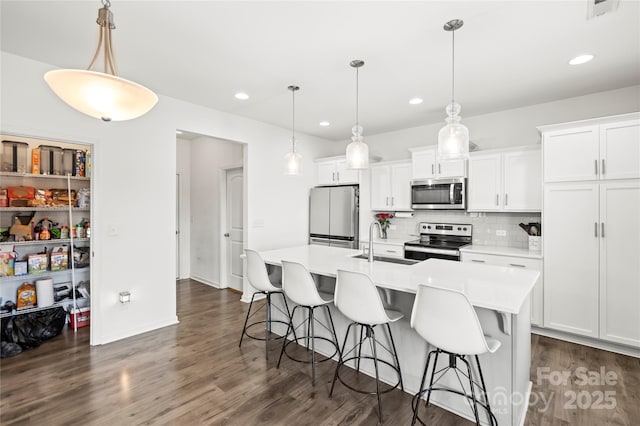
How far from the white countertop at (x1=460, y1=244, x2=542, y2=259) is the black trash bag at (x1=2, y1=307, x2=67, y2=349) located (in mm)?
4590

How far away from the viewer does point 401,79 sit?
3123 mm

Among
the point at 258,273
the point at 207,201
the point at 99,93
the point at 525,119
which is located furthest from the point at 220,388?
the point at 525,119

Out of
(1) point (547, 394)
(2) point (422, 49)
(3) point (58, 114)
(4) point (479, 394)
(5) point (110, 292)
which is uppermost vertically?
(2) point (422, 49)

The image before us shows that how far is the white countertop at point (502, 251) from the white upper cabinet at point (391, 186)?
105 cm

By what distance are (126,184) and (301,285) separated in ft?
7.44

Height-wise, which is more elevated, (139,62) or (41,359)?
(139,62)

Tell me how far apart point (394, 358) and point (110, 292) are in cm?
286

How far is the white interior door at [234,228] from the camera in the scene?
204 inches

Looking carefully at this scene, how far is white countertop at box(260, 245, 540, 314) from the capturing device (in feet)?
5.63

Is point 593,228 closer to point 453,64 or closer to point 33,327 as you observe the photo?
point 453,64

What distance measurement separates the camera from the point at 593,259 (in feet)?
10.00

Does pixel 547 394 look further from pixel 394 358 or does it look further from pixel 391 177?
pixel 391 177

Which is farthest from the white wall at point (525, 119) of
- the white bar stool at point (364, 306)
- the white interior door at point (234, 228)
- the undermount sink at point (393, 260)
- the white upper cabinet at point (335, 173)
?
the white bar stool at point (364, 306)

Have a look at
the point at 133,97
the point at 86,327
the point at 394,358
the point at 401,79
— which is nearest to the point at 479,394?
the point at 394,358
